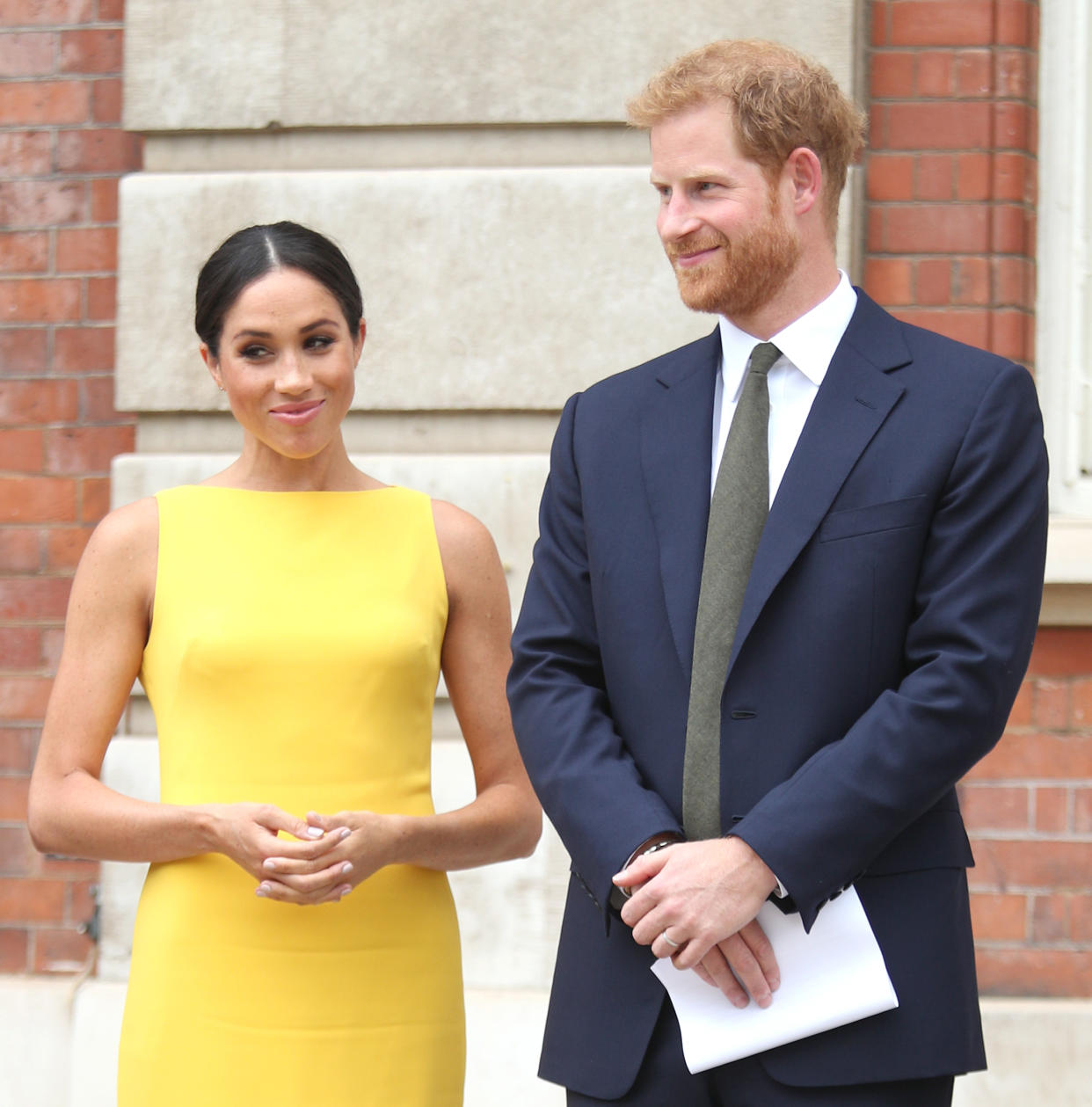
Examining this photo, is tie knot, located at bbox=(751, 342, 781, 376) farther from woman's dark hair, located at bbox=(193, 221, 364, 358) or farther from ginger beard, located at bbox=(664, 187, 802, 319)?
woman's dark hair, located at bbox=(193, 221, 364, 358)

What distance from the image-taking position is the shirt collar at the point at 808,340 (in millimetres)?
2035

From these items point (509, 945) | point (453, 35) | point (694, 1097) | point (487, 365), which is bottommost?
point (509, 945)

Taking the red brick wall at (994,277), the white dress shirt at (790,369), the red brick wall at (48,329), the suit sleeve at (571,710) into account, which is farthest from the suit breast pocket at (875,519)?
the red brick wall at (48,329)

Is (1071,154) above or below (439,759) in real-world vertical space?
above

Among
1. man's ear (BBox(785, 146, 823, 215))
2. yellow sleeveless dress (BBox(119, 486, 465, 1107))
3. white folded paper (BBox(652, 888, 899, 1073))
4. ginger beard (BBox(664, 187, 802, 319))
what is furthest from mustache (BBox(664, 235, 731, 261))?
white folded paper (BBox(652, 888, 899, 1073))

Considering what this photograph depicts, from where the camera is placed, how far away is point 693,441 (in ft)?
6.75

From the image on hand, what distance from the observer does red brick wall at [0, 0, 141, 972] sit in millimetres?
3812

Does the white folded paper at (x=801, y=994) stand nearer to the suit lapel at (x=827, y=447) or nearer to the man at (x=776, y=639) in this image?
the man at (x=776, y=639)

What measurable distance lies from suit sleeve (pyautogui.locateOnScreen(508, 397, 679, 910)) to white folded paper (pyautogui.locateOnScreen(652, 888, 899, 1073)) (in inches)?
7.0

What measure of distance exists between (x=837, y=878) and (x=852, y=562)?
1.26 feet

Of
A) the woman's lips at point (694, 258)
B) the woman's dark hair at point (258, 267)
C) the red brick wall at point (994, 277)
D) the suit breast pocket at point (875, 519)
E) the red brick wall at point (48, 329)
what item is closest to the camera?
the suit breast pocket at point (875, 519)

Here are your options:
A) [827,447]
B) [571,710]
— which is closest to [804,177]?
[827,447]

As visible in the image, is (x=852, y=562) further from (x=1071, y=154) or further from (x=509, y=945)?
(x=1071, y=154)

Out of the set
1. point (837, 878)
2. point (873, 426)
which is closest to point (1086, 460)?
point (873, 426)
